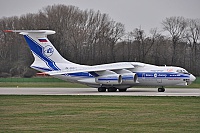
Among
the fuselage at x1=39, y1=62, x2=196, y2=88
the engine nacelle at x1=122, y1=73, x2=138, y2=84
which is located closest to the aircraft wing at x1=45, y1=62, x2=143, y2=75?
the fuselage at x1=39, y1=62, x2=196, y2=88

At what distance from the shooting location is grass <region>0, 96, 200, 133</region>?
58.7ft

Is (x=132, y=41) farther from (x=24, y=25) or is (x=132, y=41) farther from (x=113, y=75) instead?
(x=113, y=75)

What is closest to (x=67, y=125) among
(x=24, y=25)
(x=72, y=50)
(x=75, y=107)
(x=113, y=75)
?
(x=75, y=107)

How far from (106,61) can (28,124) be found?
185 feet

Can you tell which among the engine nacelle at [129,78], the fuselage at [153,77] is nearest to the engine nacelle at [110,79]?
the engine nacelle at [129,78]

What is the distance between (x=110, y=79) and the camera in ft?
145

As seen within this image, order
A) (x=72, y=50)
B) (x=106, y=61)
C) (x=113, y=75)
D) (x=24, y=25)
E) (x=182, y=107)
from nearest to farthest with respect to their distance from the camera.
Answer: (x=182, y=107)
(x=113, y=75)
(x=106, y=61)
(x=72, y=50)
(x=24, y=25)

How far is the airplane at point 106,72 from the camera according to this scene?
43906 millimetres

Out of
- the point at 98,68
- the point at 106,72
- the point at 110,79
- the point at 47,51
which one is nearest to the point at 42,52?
the point at 47,51

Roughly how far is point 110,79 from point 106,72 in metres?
1.03

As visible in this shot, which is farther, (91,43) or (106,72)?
(91,43)

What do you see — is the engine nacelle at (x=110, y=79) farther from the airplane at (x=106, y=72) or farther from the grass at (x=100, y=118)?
the grass at (x=100, y=118)

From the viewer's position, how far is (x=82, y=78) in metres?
45.3

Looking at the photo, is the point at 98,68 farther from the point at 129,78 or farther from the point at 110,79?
the point at 129,78
